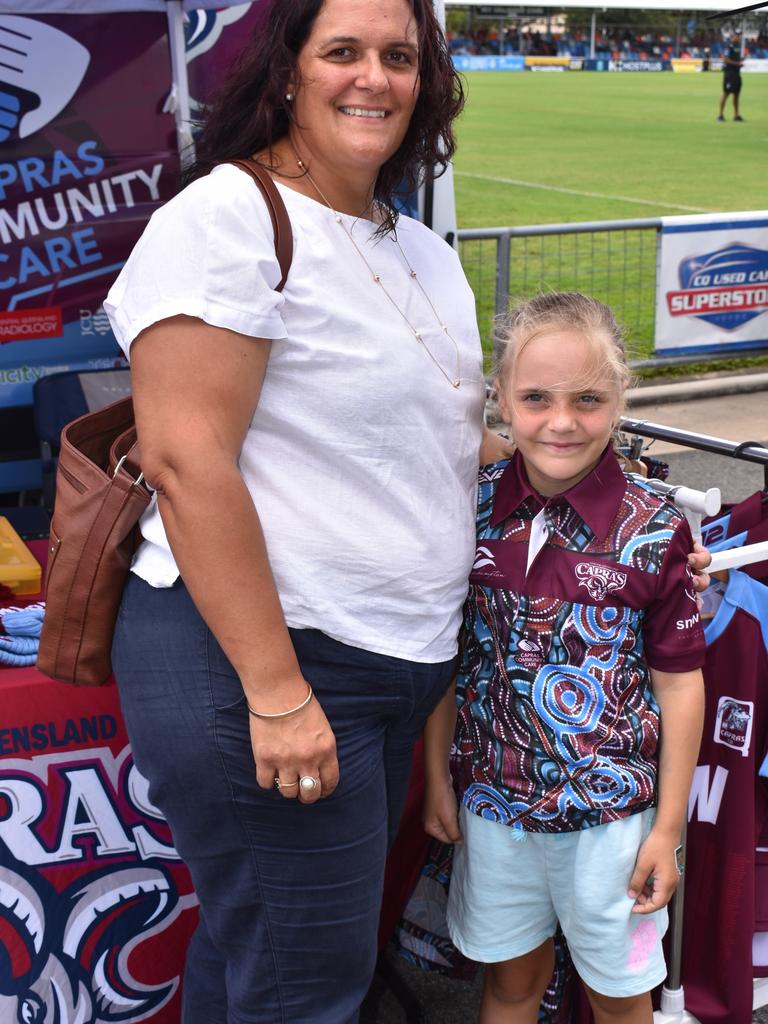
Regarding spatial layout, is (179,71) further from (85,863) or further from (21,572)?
(85,863)

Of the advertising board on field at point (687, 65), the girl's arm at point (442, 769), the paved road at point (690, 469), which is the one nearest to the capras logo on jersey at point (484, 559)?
the girl's arm at point (442, 769)

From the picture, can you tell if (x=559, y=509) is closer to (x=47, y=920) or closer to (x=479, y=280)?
(x=47, y=920)

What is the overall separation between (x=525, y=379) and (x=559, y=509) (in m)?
0.21

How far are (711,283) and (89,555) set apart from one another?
7133mm

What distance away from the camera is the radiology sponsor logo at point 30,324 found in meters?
4.26

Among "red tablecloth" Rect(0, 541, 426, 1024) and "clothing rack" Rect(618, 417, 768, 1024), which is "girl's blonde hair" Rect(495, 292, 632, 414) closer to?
"clothing rack" Rect(618, 417, 768, 1024)

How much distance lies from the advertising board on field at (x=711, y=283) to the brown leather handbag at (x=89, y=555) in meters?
6.64

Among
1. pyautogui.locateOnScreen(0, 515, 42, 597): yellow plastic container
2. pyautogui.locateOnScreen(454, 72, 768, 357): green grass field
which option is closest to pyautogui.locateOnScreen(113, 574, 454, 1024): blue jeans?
pyautogui.locateOnScreen(454, 72, 768, 357): green grass field

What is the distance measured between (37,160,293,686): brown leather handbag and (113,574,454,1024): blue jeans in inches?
1.7

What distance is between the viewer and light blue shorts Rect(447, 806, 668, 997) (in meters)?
1.84

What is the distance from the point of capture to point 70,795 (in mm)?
2107

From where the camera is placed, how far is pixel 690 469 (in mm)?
6234

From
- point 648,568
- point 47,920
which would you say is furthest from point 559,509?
point 47,920

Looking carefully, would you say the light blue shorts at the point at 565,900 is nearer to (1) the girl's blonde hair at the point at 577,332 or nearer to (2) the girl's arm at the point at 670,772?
(2) the girl's arm at the point at 670,772
